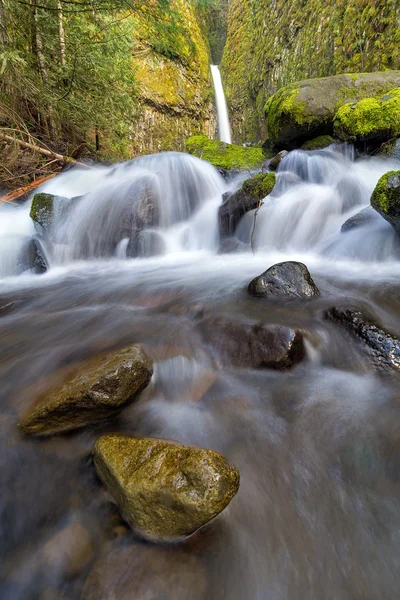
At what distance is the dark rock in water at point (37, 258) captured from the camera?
5160 millimetres

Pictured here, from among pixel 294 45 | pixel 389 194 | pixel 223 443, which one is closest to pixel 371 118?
pixel 389 194

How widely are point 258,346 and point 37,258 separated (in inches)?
178

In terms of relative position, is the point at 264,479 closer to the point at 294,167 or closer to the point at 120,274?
the point at 120,274

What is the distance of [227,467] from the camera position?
4.14 feet

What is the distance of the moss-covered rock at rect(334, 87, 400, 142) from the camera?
6594 mm

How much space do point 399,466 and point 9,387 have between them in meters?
2.45

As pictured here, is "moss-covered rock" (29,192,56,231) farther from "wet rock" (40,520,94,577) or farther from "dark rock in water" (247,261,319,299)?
Result: "wet rock" (40,520,94,577)

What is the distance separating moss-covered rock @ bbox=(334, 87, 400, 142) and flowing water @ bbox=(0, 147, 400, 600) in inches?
150

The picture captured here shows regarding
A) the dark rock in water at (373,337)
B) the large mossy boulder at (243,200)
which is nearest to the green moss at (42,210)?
the large mossy boulder at (243,200)

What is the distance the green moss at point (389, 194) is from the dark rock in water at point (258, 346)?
95.4 inches

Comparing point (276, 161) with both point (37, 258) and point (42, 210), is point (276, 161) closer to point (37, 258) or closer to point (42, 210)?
point (42, 210)

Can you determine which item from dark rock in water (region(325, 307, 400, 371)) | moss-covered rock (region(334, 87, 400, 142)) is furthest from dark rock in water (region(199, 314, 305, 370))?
moss-covered rock (region(334, 87, 400, 142))

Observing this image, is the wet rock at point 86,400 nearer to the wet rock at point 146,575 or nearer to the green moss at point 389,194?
the wet rock at point 146,575

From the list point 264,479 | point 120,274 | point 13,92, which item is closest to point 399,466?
point 264,479
